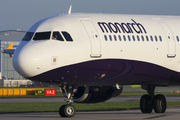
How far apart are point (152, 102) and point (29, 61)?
37.1 feet

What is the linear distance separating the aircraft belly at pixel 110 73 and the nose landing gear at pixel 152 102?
115 inches

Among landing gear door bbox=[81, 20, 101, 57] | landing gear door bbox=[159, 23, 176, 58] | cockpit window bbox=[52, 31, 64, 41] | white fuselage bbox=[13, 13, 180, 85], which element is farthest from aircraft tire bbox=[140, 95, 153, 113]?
cockpit window bbox=[52, 31, 64, 41]

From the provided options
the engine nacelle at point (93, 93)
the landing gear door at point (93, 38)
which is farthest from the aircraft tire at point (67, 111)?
the landing gear door at point (93, 38)

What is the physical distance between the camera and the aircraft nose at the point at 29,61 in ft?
70.5

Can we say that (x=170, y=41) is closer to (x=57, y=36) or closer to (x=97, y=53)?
(x=97, y=53)

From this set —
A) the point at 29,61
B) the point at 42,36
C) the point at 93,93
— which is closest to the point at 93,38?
the point at 42,36

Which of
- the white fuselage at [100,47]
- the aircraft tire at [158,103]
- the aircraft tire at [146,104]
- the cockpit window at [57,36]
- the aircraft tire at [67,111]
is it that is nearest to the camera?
the white fuselage at [100,47]

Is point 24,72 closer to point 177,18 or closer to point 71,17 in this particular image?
point 71,17

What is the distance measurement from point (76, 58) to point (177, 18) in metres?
8.76

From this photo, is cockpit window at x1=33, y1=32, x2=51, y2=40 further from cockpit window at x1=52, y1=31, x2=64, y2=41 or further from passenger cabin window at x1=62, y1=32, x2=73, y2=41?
passenger cabin window at x1=62, y1=32, x2=73, y2=41

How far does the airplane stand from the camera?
872 inches

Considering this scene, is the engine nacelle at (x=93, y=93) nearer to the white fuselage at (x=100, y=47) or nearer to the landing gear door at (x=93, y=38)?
the white fuselage at (x=100, y=47)

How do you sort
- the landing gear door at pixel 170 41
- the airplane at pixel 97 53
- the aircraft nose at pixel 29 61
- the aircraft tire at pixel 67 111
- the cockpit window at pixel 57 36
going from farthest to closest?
the landing gear door at pixel 170 41 < the aircraft tire at pixel 67 111 < the cockpit window at pixel 57 36 < the airplane at pixel 97 53 < the aircraft nose at pixel 29 61

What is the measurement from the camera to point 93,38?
76.4 feet
